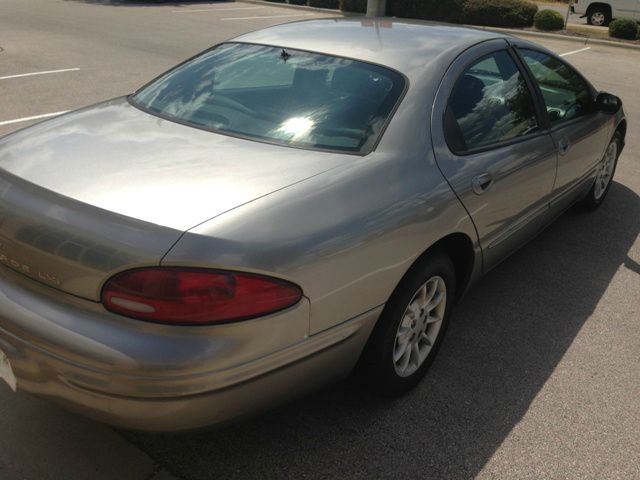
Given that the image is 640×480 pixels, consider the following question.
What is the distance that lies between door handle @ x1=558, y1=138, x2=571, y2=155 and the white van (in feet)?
58.9

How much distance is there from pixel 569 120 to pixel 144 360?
10.3 ft

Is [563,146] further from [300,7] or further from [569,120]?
[300,7]

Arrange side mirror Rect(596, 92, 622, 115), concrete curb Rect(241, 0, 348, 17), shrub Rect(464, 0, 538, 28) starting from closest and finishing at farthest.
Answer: side mirror Rect(596, 92, 622, 115) < shrub Rect(464, 0, 538, 28) < concrete curb Rect(241, 0, 348, 17)

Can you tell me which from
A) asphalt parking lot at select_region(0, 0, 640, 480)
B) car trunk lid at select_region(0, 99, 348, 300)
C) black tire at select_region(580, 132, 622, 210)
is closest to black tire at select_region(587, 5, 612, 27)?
black tire at select_region(580, 132, 622, 210)

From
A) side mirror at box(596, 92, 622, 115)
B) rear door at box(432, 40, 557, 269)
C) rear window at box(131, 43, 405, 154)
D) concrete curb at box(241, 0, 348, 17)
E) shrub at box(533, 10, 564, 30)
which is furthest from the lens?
concrete curb at box(241, 0, 348, 17)

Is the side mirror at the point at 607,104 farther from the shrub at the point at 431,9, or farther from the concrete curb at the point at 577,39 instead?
the shrub at the point at 431,9

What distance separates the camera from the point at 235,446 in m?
2.50

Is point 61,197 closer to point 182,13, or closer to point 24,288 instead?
point 24,288

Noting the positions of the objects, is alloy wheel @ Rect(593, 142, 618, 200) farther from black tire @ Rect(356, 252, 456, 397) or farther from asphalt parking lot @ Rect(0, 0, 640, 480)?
black tire @ Rect(356, 252, 456, 397)

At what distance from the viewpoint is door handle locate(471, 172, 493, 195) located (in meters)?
2.89

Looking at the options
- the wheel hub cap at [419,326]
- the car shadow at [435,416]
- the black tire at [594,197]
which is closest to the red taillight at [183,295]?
the car shadow at [435,416]

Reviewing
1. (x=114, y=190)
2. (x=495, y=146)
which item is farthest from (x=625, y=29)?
(x=114, y=190)

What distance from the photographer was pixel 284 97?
2816 mm

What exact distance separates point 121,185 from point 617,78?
1195 cm
